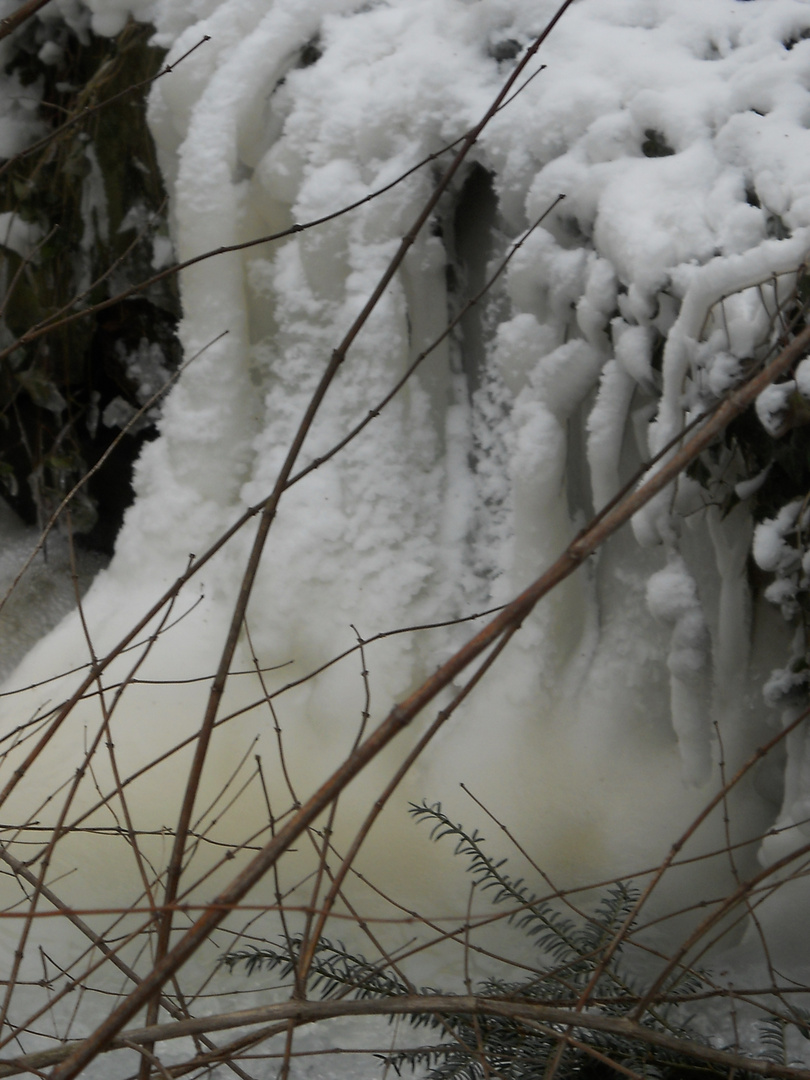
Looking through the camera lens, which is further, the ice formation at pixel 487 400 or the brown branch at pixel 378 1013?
the ice formation at pixel 487 400

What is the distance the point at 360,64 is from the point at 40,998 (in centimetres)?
150

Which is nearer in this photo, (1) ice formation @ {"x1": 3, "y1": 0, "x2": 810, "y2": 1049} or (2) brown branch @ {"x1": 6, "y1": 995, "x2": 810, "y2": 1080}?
(2) brown branch @ {"x1": 6, "y1": 995, "x2": 810, "y2": 1080}

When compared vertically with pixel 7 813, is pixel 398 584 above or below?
above

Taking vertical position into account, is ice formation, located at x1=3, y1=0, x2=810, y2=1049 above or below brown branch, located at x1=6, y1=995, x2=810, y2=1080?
above

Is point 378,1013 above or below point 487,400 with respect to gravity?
below

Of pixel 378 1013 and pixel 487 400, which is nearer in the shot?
pixel 378 1013

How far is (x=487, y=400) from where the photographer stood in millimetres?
1638

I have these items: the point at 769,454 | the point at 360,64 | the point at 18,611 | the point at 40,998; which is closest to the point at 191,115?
the point at 360,64

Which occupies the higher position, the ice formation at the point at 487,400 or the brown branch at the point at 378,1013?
the ice formation at the point at 487,400

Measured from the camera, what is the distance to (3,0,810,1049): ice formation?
124cm

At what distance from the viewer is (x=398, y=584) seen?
63.6 inches

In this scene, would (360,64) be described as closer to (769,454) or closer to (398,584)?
(398,584)

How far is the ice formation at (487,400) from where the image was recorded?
124cm

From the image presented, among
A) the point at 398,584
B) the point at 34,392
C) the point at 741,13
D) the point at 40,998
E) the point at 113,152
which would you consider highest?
the point at 113,152
